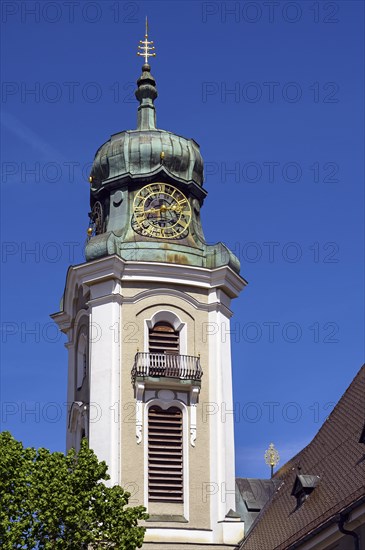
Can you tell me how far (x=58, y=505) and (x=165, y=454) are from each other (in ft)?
24.4

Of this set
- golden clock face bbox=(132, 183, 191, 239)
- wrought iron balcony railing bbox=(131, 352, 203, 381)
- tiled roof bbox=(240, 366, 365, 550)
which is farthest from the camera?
golden clock face bbox=(132, 183, 191, 239)

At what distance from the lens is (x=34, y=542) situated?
29844 millimetres

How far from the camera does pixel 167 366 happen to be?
37.7m

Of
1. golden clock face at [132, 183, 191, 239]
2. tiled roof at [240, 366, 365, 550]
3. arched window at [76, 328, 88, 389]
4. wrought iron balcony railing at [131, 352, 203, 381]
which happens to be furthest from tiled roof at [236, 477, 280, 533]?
golden clock face at [132, 183, 191, 239]

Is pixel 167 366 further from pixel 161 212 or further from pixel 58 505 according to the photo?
pixel 58 505

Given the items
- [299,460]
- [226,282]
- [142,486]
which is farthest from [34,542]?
[226,282]

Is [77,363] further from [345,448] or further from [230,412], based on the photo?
[345,448]

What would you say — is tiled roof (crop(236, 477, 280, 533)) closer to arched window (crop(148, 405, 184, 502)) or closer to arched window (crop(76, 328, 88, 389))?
arched window (crop(148, 405, 184, 502))

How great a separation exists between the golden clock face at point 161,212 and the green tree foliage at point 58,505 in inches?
404

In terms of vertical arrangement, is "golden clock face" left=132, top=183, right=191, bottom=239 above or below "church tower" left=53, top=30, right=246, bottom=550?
above

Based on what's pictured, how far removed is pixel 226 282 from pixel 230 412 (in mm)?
3965

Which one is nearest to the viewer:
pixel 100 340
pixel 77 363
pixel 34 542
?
pixel 34 542

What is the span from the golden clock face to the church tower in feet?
0.10

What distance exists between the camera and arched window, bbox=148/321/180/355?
126 feet
